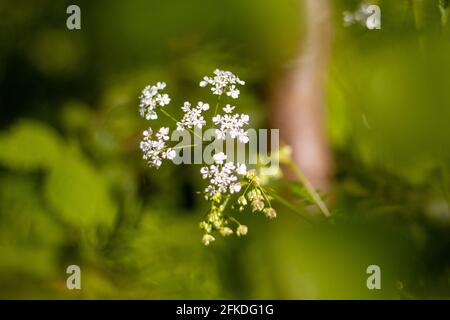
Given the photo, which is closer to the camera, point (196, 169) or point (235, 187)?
point (235, 187)

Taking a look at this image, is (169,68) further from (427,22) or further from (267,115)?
(427,22)

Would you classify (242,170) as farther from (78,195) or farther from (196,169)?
(78,195)

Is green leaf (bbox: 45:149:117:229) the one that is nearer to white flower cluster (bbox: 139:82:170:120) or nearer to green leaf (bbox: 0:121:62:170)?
green leaf (bbox: 0:121:62:170)

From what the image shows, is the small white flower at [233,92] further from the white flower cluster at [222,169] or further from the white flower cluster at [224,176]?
the white flower cluster at [224,176]

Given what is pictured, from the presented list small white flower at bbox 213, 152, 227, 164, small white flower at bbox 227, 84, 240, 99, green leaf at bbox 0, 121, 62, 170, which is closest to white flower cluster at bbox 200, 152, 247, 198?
small white flower at bbox 213, 152, 227, 164

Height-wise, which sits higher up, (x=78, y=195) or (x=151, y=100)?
(x=151, y=100)

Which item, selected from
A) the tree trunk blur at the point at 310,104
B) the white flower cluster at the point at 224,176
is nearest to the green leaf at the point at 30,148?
the white flower cluster at the point at 224,176

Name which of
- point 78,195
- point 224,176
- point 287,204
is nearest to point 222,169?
point 224,176
